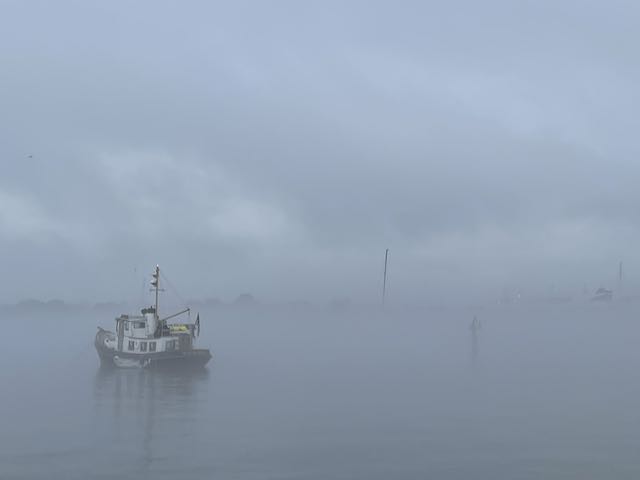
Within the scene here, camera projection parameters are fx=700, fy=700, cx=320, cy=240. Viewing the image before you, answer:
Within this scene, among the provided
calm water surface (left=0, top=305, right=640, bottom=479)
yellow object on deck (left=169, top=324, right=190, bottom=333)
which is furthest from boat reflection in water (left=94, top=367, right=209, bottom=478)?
yellow object on deck (left=169, top=324, right=190, bottom=333)

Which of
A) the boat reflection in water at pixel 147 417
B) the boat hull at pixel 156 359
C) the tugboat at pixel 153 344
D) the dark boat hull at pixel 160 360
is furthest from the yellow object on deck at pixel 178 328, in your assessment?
the boat reflection in water at pixel 147 417

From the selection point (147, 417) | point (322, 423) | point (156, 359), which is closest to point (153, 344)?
point (156, 359)

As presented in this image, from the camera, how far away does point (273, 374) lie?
133 m

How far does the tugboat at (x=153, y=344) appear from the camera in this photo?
396ft

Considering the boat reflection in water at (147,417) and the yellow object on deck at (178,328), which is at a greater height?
the yellow object on deck at (178,328)

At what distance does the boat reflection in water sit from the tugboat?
1784 mm

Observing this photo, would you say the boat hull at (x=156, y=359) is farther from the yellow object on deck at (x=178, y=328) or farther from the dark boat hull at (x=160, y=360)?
the yellow object on deck at (x=178, y=328)

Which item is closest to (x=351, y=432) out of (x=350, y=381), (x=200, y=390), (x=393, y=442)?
(x=393, y=442)

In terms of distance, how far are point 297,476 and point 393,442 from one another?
14523 mm

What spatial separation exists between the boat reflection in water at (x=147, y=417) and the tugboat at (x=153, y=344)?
70.2 inches

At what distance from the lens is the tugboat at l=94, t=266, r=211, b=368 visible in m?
121

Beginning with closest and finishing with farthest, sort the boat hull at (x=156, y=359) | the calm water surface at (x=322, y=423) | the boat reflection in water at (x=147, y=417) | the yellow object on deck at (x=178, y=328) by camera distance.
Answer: the calm water surface at (x=322, y=423) < the boat reflection in water at (x=147, y=417) < the boat hull at (x=156, y=359) < the yellow object on deck at (x=178, y=328)

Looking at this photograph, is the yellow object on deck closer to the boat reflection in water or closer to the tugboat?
the tugboat

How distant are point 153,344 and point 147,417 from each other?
136ft
